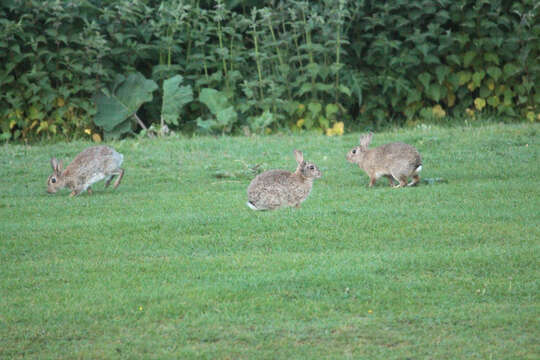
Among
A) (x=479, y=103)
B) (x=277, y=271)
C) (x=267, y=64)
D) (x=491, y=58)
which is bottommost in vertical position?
(x=277, y=271)

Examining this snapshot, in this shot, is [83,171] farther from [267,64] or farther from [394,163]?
[267,64]

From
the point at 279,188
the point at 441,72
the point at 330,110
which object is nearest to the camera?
the point at 279,188

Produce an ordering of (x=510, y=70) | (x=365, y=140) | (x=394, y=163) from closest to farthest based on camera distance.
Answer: (x=394, y=163), (x=365, y=140), (x=510, y=70)

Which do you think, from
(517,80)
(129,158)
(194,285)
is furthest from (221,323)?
(517,80)

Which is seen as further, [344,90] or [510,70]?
[510,70]

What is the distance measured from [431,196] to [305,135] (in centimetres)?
542

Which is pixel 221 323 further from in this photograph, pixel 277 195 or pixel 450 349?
pixel 277 195

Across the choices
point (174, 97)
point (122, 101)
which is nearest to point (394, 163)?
point (174, 97)

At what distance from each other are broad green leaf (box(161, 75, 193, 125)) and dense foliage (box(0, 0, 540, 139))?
0.8 inches

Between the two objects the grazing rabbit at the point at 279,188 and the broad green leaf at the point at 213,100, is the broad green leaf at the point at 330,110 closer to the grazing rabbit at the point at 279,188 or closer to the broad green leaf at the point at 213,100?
the broad green leaf at the point at 213,100

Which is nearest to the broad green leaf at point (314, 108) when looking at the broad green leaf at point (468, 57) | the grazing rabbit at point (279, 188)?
the broad green leaf at point (468, 57)

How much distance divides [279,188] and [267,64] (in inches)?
284

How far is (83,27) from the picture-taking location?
49.0ft

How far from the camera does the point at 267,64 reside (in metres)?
15.6
